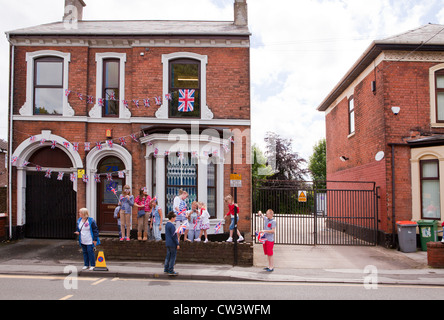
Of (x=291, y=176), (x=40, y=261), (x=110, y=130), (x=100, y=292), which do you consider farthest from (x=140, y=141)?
(x=291, y=176)

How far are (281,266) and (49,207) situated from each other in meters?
8.67

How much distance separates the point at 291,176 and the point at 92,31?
28195 millimetres

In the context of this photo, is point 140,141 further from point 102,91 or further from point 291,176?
point 291,176

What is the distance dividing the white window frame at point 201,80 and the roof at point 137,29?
2.57 ft

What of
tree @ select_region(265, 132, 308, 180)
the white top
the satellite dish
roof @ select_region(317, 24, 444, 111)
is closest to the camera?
the white top

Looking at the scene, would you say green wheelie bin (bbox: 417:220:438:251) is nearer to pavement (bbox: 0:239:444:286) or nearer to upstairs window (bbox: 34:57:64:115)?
pavement (bbox: 0:239:444:286)

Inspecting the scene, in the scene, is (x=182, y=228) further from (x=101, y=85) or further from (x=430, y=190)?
(x=430, y=190)

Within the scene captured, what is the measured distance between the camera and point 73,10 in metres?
15.8

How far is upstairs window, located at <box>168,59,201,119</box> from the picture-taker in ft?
43.4

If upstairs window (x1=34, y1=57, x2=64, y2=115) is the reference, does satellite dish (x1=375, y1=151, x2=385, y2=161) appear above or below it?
below

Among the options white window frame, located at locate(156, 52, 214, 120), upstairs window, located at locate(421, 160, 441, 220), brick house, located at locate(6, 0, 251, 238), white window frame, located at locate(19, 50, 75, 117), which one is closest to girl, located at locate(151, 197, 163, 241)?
brick house, located at locate(6, 0, 251, 238)

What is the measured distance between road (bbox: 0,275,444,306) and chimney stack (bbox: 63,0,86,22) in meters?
11.5

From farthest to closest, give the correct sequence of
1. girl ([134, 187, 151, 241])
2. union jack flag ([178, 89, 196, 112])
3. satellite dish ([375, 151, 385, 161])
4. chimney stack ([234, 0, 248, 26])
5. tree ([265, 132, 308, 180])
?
tree ([265, 132, 308, 180]) → chimney stack ([234, 0, 248, 26]) → satellite dish ([375, 151, 385, 161]) → union jack flag ([178, 89, 196, 112]) → girl ([134, 187, 151, 241])

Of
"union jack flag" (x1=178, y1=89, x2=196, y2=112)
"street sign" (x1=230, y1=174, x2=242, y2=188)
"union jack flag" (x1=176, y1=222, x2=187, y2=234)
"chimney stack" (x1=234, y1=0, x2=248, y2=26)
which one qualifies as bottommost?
"union jack flag" (x1=176, y1=222, x2=187, y2=234)
